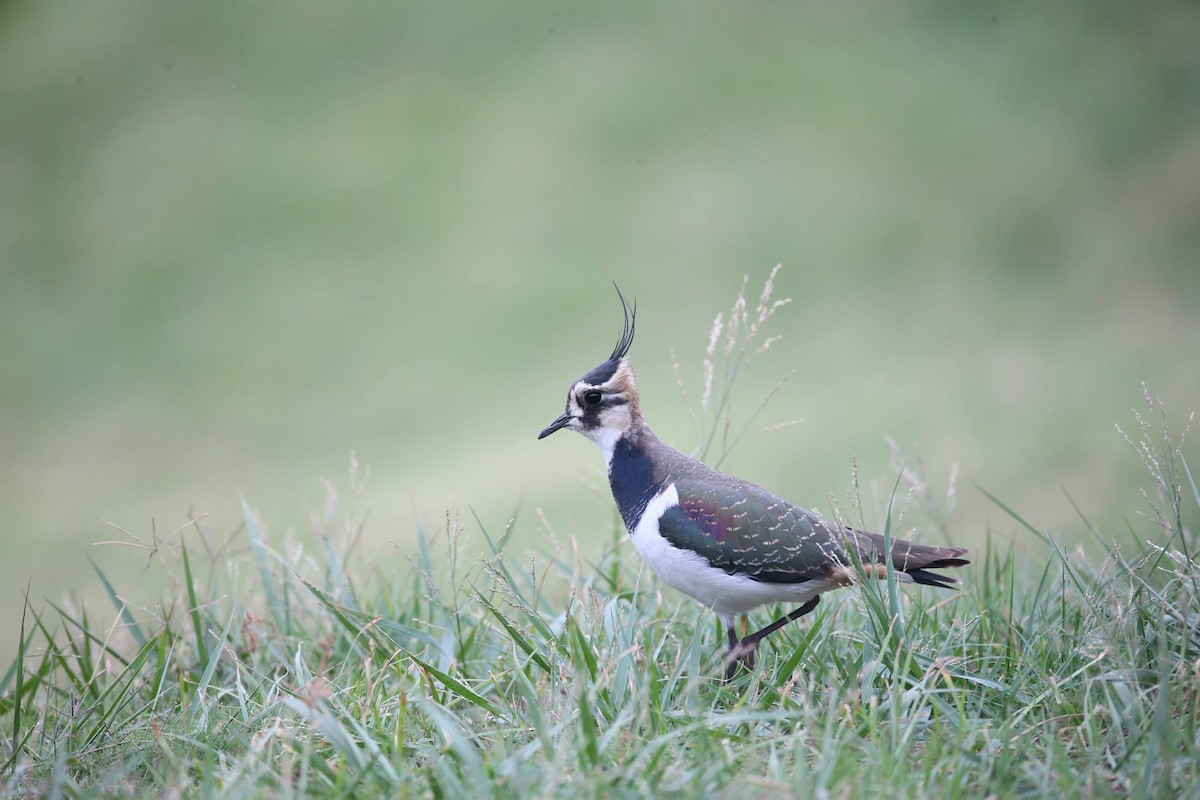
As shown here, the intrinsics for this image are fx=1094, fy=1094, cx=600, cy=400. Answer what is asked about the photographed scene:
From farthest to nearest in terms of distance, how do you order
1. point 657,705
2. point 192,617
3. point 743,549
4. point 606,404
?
point 192,617
point 606,404
point 743,549
point 657,705

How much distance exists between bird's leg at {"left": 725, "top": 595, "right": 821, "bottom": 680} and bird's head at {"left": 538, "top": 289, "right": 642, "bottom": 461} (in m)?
0.87

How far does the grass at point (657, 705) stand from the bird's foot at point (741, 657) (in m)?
0.07

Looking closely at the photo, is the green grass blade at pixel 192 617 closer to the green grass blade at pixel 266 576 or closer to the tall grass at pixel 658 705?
the tall grass at pixel 658 705

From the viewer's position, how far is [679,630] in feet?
13.7

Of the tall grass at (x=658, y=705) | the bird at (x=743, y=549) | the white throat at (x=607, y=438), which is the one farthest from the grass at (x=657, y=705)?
the white throat at (x=607, y=438)

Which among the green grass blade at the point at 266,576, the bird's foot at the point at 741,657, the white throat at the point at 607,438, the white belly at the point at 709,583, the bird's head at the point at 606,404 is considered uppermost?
the bird's head at the point at 606,404

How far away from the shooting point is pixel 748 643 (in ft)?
12.0

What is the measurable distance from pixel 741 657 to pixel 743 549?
372mm

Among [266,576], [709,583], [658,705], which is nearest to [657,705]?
[658,705]

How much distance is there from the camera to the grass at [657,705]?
2.79 metres

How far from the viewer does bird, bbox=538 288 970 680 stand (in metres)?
3.63

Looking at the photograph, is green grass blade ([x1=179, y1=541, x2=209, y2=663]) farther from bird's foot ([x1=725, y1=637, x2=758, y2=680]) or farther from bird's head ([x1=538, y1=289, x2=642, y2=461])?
bird's foot ([x1=725, y1=637, x2=758, y2=680])

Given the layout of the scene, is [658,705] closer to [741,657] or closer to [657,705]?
[657,705]

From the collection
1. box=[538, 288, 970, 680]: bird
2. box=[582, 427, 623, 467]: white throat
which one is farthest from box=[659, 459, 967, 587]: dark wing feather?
box=[582, 427, 623, 467]: white throat
